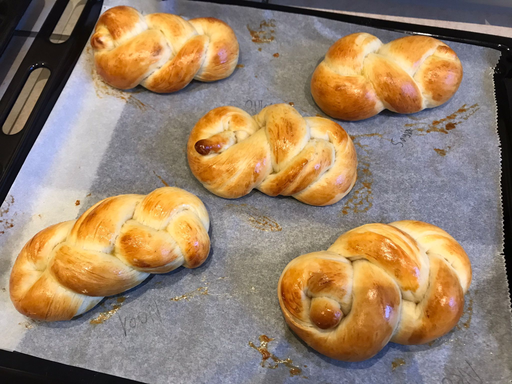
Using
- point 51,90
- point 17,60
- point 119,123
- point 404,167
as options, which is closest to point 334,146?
point 404,167

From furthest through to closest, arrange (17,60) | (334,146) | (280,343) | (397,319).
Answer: (17,60)
(334,146)
(280,343)
(397,319)

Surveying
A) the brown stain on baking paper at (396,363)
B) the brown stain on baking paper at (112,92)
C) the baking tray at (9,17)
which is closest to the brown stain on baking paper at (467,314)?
the brown stain on baking paper at (396,363)

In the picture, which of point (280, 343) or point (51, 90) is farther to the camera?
point (51, 90)

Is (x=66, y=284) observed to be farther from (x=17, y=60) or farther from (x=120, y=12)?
(x=17, y=60)

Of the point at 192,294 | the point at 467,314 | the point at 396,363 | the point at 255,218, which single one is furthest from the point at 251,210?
the point at 467,314

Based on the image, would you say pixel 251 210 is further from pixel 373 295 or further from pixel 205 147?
pixel 373 295

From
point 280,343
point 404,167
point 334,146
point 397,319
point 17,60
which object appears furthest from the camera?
point 17,60

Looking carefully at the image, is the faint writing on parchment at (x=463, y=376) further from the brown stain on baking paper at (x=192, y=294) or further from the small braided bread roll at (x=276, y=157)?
the brown stain on baking paper at (x=192, y=294)

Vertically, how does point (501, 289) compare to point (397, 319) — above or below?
below
